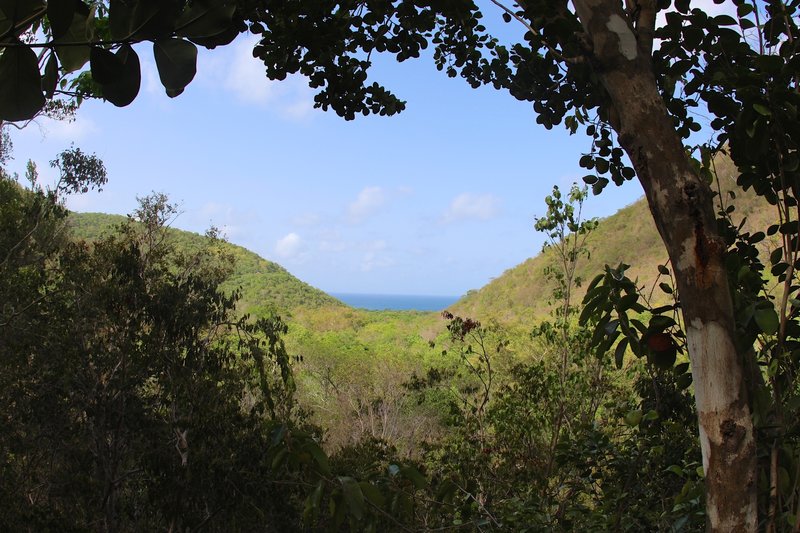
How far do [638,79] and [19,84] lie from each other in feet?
3.04

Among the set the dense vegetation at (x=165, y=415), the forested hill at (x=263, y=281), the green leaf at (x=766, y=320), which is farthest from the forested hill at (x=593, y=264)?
the green leaf at (x=766, y=320)

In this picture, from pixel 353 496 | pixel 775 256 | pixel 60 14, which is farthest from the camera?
pixel 775 256

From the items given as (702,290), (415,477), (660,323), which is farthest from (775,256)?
(415,477)

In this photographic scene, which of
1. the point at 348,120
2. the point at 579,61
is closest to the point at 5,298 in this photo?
the point at 348,120

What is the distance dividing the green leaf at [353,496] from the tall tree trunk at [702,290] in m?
0.53

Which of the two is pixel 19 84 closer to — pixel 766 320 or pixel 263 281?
pixel 766 320

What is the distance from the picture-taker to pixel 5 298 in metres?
5.83

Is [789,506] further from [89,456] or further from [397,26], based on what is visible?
[89,456]

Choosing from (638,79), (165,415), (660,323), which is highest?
(638,79)

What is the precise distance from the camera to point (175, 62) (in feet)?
1.47

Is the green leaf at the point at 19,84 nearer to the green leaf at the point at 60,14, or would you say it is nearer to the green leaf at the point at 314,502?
the green leaf at the point at 60,14

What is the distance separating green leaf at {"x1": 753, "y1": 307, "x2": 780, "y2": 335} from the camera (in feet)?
3.15

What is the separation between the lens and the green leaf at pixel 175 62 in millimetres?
442

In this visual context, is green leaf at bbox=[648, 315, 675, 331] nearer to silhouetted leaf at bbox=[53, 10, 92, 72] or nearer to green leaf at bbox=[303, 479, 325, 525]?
green leaf at bbox=[303, 479, 325, 525]
